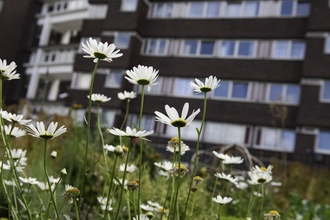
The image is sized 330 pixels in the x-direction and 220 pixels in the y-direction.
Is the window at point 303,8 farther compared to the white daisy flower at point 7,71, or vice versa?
the window at point 303,8

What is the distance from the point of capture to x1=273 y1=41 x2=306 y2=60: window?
19047mm

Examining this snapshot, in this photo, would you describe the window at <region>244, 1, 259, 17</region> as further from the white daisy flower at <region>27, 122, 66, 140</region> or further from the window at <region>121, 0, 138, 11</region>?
the white daisy flower at <region>27, 122, 66, 140</region>

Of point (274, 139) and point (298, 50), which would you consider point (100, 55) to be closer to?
point (274, 139)

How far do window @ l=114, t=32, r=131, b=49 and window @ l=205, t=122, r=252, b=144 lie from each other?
6064 mm

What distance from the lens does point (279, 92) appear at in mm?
18953

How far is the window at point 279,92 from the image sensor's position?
18.6m

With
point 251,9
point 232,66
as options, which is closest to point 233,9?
point 251,9

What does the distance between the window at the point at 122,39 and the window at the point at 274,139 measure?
8.08m

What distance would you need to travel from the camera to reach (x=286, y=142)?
1817 cm

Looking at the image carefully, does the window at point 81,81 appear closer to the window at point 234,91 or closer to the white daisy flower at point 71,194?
the window at point 234,91

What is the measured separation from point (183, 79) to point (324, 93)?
6624 mm

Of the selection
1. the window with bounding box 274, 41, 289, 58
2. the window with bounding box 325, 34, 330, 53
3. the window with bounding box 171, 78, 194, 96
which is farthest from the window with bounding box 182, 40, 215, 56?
the window with bounding box 325, 34, 330, 53

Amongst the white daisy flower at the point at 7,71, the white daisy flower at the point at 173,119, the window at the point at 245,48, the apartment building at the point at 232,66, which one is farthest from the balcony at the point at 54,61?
the white daisy flower at the point at 173,119

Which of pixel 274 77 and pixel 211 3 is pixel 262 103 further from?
pixel 211 3
